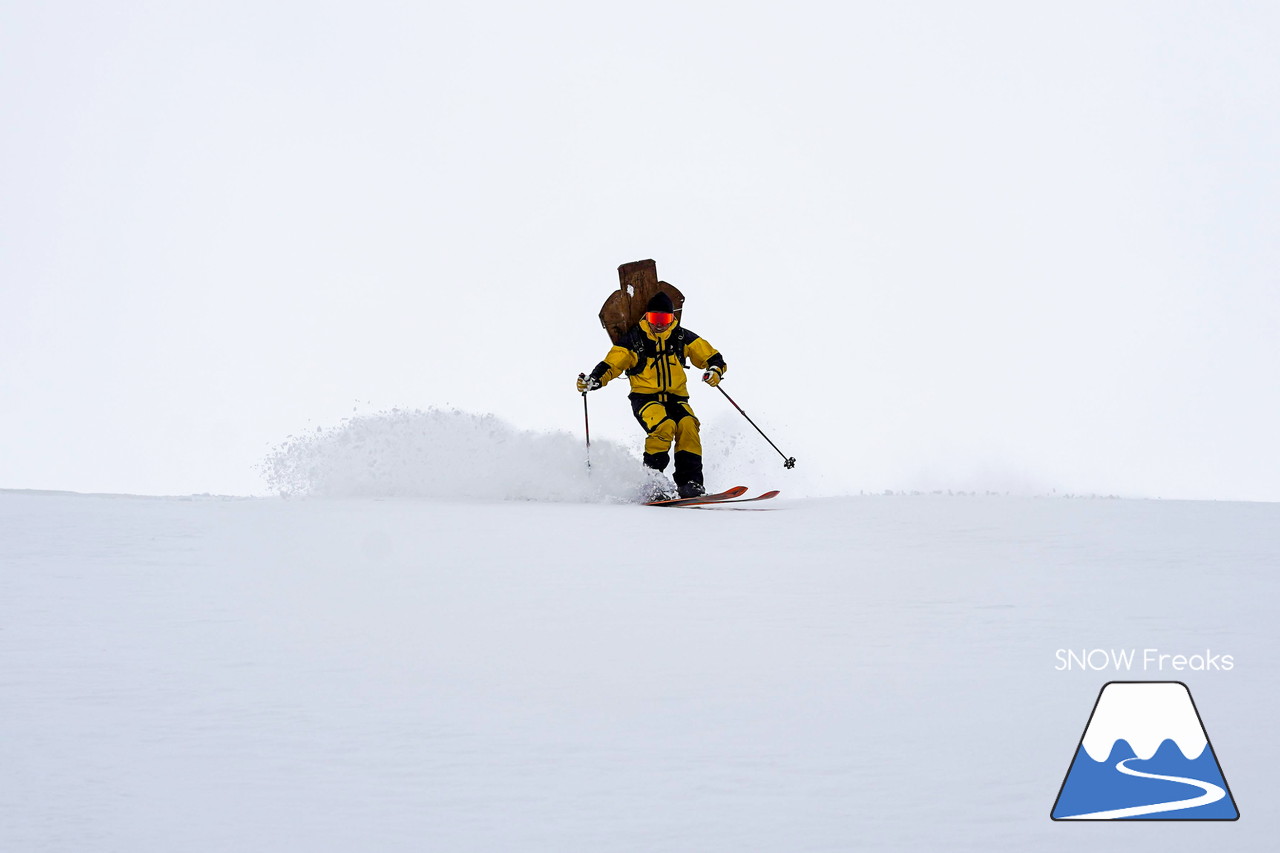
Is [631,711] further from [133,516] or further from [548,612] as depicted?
[133,516]

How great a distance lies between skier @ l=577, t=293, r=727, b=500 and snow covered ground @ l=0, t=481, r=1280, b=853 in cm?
305

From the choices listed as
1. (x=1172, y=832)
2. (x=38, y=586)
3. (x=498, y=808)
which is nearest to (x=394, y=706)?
(x=498, y=808)

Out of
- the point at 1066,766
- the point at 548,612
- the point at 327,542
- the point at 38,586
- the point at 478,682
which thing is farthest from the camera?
the point at 327,542

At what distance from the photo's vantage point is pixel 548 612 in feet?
13.1

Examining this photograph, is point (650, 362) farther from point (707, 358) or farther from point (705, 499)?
point (705, 499)

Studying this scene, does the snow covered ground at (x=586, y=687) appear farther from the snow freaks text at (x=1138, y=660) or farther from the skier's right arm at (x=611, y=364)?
the skier's right arm at (x=611, y=364)

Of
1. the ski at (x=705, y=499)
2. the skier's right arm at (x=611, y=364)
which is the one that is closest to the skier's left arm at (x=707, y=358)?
the skier's right arm at (x=611, y=364)

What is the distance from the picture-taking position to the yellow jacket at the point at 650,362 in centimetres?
Result: 870

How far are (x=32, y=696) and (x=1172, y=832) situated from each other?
9.69 ft

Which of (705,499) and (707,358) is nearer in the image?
(705,499)

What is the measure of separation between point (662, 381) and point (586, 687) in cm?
574

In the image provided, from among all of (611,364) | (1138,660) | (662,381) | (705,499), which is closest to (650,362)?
(662,381)

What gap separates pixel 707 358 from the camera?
884cm

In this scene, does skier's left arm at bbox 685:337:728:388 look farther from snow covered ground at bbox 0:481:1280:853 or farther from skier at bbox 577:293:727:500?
snow covered ground at bbox 0:481:1280:853
